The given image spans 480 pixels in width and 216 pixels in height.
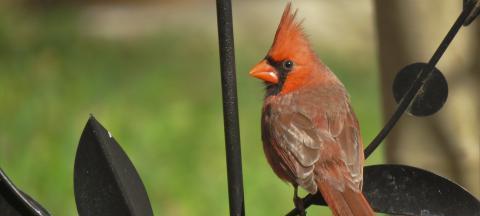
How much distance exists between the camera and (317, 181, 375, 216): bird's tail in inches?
73.2

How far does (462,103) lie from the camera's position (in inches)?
102

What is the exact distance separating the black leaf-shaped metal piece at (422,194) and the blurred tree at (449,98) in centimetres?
99

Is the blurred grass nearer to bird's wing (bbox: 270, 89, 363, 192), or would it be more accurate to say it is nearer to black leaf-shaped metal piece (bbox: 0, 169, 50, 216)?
bird's wing (bbox: 270, 89, 363, 192)

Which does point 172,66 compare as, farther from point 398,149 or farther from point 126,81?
point 398,149

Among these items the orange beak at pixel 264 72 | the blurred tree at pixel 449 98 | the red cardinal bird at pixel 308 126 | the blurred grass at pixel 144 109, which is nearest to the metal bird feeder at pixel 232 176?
the red cardinal bird at pixel 308 126

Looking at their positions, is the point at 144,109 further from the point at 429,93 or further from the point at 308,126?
the point at 429,93

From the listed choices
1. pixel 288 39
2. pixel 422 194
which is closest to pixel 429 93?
pixel 422 194

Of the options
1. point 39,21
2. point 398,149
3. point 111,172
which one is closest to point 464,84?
point 398,149

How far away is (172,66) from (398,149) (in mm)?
2577

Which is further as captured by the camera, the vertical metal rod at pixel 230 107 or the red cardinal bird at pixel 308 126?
the red cardinal bird at pixel 308 126

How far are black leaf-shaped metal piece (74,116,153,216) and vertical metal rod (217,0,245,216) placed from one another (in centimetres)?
15

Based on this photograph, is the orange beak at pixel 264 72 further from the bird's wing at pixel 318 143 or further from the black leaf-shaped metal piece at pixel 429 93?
the black leaf-shaped metal piece at pixel 429 93

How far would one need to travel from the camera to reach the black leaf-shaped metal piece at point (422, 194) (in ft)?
5.02

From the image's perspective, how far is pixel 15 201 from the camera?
4.85 ft
